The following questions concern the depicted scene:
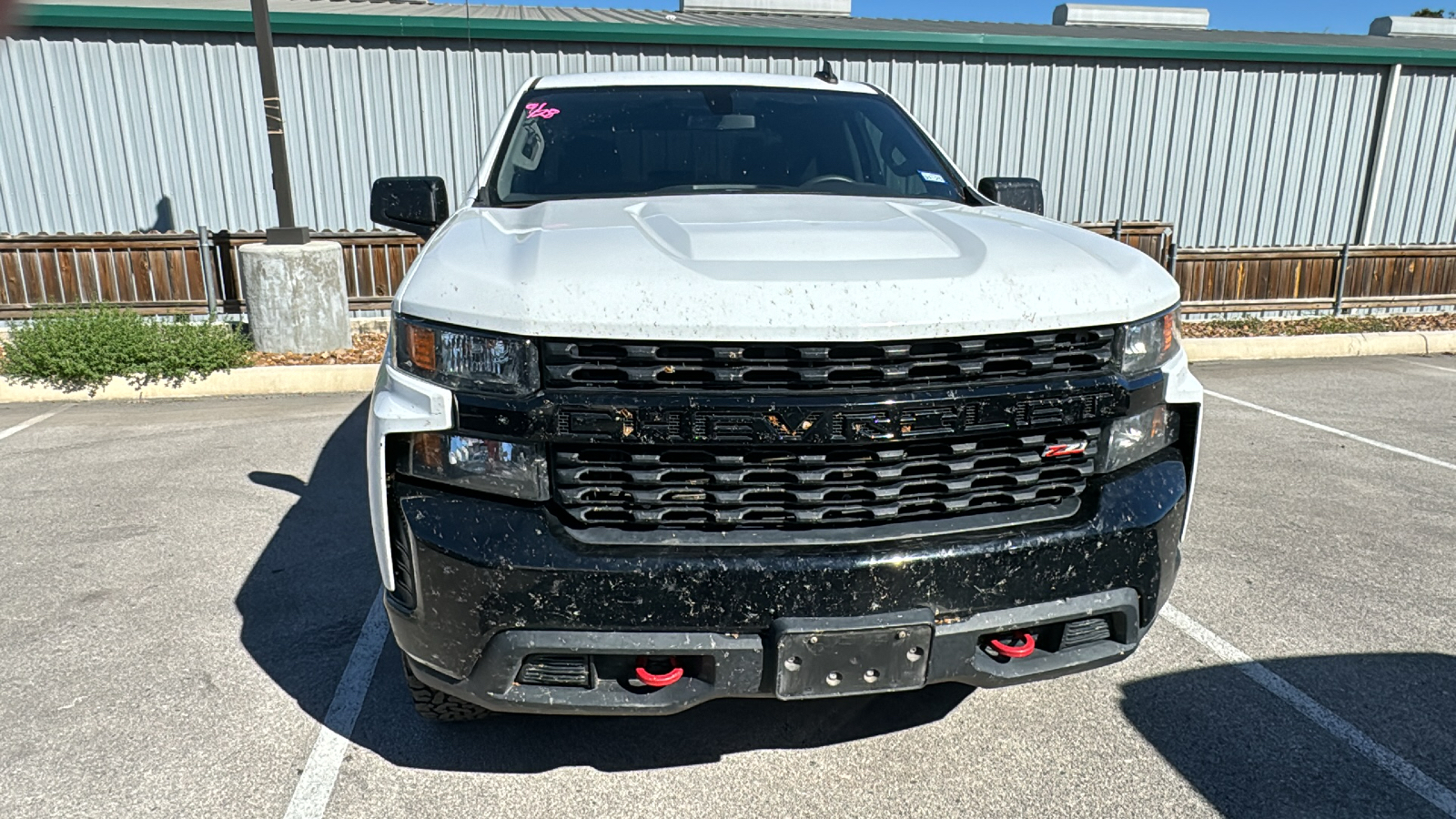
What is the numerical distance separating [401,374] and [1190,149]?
12.1 metres

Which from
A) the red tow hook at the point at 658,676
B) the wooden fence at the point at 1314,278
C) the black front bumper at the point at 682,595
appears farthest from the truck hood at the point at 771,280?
the wooden fence at the point at 1314,278

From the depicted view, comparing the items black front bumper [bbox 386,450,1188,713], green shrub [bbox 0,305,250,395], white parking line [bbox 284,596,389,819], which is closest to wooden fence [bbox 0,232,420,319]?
green shrub [bbox 0,305,250,395]

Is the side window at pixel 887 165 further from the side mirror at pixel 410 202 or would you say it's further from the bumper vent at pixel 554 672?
the bumper vent at pixel 554 672

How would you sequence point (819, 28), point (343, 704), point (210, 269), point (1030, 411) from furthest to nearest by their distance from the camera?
point (819, 28) → point (210, 269) → point (343, 704) → point (1030, 411)

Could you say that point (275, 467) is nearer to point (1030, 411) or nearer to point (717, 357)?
point (717, 357)

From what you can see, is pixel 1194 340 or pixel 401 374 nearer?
pixel 401 374

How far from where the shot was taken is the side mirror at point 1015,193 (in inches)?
146

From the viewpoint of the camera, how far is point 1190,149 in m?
11.7

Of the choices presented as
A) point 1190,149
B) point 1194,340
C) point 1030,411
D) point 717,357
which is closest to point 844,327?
point 717,357

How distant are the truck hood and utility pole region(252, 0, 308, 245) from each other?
6251 millimetres

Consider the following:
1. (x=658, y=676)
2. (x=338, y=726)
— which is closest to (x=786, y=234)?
(x=658, y=676)

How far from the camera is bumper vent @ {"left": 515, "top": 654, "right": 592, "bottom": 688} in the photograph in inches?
80.8

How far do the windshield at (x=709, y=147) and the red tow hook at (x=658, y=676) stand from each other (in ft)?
5.55

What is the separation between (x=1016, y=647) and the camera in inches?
86.4
